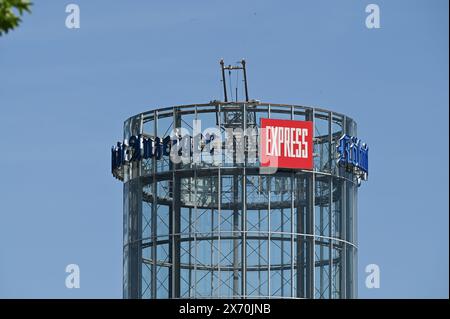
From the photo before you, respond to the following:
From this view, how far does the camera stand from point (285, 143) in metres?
119

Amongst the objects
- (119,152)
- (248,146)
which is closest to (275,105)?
(248,146)

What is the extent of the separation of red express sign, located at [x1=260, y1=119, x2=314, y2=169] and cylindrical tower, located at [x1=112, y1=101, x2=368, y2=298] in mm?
476

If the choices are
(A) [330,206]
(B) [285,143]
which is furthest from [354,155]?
(B) [285,143]

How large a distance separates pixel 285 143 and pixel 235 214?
5418 mm

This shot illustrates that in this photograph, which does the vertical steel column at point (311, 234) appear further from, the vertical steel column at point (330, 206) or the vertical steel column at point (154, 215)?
the vertical steel column at point (154, 215)

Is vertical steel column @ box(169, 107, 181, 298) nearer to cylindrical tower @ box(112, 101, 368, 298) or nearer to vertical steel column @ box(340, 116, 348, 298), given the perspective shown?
cylindrical tower @ box(112, 101, 368, 298)

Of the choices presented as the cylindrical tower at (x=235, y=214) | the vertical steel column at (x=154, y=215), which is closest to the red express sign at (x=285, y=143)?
the cylindrical tower at (x=235, y=214)

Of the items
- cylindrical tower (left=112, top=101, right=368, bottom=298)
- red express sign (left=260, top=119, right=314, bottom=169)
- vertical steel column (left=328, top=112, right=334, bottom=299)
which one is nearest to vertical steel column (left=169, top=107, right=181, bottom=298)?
cylindrical tower (left=112, top=101, right=368, bottom=298)

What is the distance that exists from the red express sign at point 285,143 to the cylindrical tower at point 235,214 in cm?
48

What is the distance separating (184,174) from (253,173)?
4.32 metres

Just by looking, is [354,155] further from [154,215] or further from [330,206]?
[154,215]
